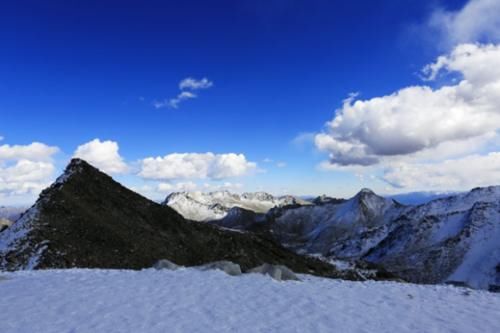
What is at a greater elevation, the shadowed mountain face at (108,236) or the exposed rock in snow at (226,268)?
the shadowed mountain face at (108,236)

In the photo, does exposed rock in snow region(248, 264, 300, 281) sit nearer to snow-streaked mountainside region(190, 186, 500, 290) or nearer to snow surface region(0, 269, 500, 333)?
snow surface region(0, 269, 500, 333)

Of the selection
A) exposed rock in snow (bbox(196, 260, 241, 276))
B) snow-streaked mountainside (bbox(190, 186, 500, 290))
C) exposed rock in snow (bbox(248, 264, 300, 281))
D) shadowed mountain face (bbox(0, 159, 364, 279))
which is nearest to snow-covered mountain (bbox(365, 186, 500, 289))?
snow-streaked mountainside (bbox(190, 186, 500, 290))

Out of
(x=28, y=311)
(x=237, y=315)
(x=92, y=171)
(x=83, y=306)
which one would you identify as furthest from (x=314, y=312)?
(x=92, y=171)

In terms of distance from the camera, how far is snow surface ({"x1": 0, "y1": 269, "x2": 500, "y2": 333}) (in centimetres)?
1341

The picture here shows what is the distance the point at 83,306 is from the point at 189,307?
4.12 m

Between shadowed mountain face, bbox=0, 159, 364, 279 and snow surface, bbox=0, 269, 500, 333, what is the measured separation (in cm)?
1160

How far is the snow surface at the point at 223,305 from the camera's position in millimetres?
13406

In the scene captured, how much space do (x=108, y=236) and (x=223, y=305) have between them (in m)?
26.5

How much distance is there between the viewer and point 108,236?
38.9 m

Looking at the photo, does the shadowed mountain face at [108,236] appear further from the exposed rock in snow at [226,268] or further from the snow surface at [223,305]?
the exposed rock in snow at [226,268]

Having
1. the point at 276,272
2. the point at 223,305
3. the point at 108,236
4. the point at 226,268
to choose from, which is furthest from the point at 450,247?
the point at 223,305

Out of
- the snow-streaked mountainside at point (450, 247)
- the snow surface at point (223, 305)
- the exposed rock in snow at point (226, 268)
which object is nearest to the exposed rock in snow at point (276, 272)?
the exposed rock in snow at point (226, 268)

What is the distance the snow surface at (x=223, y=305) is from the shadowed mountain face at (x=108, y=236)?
38.1 ft

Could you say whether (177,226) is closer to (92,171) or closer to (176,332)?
(92,171)
